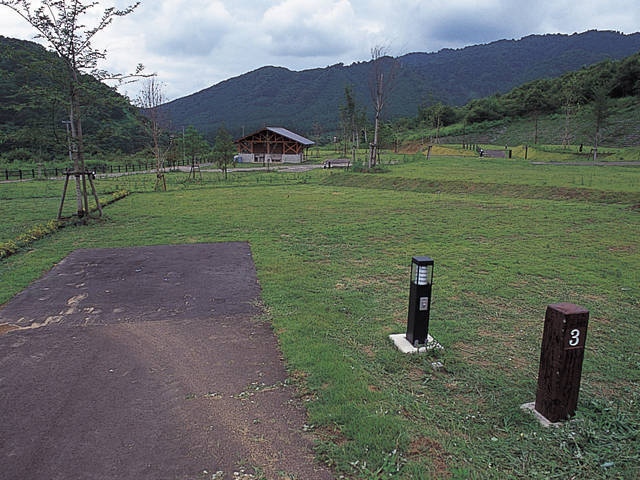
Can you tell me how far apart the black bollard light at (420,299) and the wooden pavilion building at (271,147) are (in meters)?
44.0

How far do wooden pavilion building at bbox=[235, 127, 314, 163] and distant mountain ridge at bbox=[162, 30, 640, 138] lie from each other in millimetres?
30399

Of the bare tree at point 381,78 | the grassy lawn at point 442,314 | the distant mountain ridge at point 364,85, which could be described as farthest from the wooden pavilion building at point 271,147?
the grassy lawn at point 442,314

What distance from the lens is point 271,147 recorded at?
165ft

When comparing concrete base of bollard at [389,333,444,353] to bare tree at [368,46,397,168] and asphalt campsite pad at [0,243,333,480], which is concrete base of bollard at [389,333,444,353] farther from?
bare tree at [368,46,397,168]

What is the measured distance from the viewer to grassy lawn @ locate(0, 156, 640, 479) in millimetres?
2553

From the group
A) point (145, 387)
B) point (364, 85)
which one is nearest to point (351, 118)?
point (145, 387)

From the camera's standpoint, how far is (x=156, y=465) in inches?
97.0

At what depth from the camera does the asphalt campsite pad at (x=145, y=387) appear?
2.50 m

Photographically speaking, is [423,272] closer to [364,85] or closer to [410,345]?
[410,345]

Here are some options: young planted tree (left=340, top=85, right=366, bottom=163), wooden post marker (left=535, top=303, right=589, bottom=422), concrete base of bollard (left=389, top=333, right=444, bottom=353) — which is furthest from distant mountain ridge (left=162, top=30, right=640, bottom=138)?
wooden post marker (left=535, top=303, right=589, bottom=422)

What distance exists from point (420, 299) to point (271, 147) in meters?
48.0

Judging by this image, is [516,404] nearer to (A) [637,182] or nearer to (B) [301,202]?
(B) [301,202]

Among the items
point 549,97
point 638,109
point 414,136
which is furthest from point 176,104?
point 638,109

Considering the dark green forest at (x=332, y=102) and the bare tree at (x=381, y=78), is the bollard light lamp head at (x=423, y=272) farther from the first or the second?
the bare tree at (x=381, y=78)
